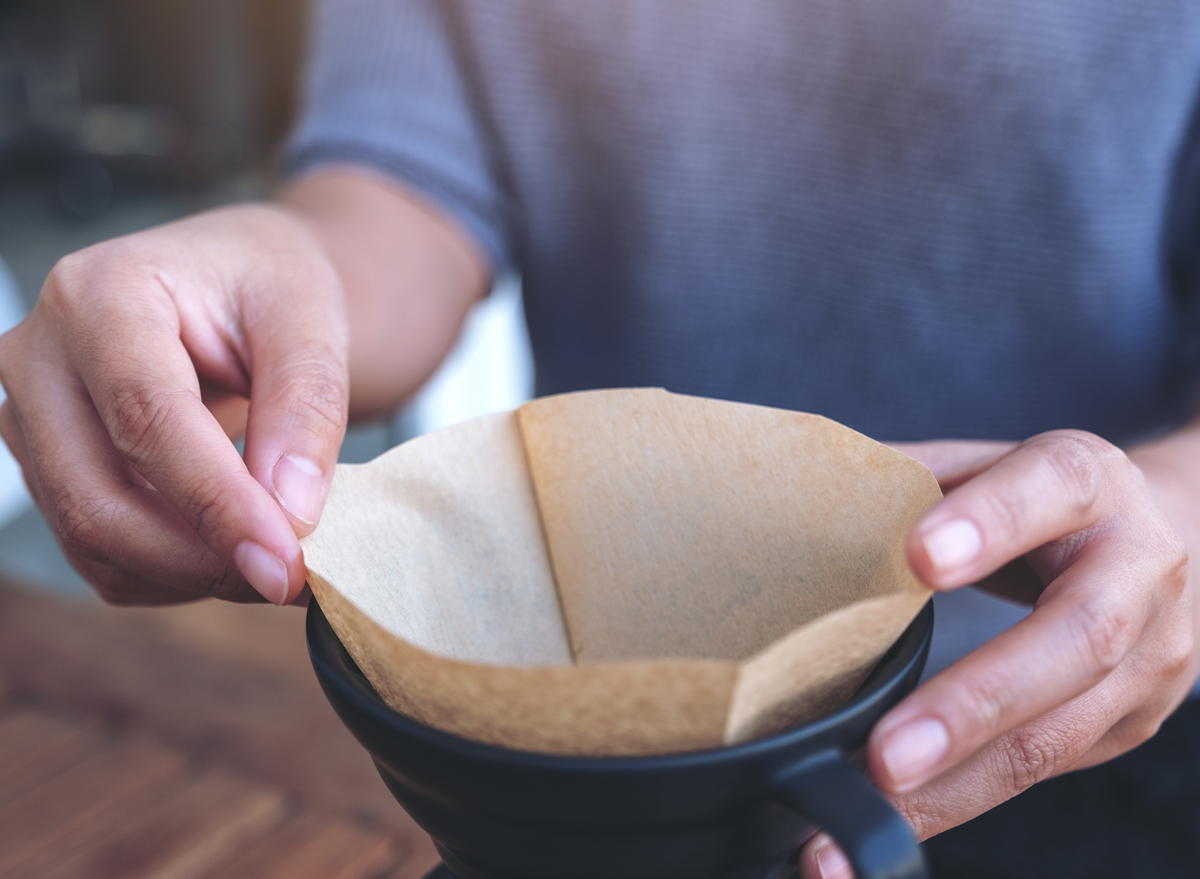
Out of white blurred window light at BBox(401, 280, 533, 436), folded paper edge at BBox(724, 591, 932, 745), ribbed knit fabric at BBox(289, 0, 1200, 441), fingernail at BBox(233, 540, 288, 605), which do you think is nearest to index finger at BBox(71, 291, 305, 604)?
fingernail at BBox(233, 540, 288, 605)

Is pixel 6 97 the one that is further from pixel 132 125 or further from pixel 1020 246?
pixel 1020 246

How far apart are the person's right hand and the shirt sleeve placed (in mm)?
280

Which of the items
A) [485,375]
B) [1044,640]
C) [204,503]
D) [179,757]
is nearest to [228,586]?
[204,503]

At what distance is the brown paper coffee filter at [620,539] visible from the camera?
0.83 ft

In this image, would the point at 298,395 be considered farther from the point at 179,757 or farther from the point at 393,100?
the point at 393,100

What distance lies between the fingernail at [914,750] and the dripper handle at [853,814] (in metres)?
0.02

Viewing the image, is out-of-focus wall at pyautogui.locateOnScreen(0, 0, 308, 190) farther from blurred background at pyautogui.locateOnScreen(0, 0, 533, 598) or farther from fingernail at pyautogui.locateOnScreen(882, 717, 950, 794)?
fingernail at pyautogui.locateOnScreen(882, 717, 950, 794)

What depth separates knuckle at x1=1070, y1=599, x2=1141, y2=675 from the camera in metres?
0.24

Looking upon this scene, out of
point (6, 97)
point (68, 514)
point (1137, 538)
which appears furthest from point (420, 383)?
point (6, 97)

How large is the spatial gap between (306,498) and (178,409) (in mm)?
57

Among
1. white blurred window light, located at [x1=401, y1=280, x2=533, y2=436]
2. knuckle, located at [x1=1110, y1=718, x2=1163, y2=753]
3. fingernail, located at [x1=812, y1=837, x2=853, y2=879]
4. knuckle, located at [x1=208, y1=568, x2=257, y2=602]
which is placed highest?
knuckle, located at [x1=208, y1=568, x2=257, y2=602]

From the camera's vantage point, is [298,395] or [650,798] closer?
[650,798]

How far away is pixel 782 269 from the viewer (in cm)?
63

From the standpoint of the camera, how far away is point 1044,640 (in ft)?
0.78
